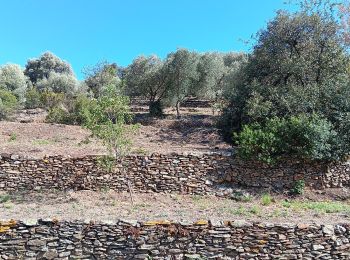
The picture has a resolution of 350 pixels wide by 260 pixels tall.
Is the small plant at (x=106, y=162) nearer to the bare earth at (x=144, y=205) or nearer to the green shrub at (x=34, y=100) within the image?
the bare earth at (x=144, y=205)

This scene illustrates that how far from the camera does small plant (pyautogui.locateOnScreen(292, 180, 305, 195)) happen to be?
11062 mm

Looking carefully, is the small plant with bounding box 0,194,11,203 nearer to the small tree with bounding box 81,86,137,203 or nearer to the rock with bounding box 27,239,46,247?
the small tree with bounding box 81,86,137,203

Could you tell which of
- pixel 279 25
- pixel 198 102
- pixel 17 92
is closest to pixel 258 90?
pixel 279 25

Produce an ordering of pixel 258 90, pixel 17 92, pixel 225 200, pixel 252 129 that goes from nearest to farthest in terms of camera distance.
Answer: pixel 225 200 < pixel 252 129 < pixel 258 90 < pixel 17 92

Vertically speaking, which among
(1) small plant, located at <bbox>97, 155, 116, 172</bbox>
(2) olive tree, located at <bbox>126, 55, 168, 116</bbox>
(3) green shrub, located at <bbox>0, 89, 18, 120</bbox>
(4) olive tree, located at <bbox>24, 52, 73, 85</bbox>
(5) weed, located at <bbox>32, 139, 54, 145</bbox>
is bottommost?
(1) small plant, located at <bbox>97, 155, 116, 172</bbox>

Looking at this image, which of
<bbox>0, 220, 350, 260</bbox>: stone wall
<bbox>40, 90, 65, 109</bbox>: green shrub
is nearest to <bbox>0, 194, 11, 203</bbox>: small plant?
<bbox>0, 220, 350, 260</bbox>: stone wall

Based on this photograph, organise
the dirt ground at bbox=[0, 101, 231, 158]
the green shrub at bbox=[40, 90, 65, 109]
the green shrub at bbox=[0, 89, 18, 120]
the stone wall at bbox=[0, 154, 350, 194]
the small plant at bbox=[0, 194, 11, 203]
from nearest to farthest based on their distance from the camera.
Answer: the small plant at bbox=[0, 194, 11, 203], the stone wall at bbox=[0, 154, 350, 194], the dirt ground at bbox=[0, 101, 231, 158], the green shrub at bbox=[0, 89, 18, 120], the green shrub at bbox=[40, 90, 65, 109]

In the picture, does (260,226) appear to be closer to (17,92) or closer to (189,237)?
(189,237)

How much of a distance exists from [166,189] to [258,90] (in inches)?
261

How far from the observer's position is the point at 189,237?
694 cm

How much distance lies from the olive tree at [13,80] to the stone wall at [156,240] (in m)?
23.8

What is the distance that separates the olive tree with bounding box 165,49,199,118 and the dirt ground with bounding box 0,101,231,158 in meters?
1.51

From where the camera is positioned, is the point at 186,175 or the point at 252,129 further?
the point at 252,129

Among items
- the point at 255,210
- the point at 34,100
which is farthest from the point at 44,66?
the point at 255,210
